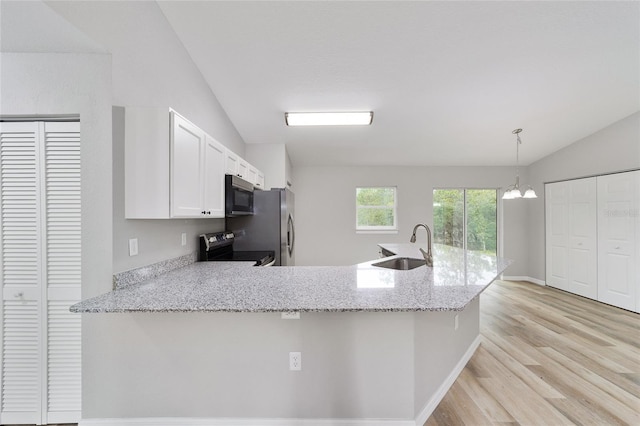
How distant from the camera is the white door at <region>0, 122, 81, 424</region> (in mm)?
1643

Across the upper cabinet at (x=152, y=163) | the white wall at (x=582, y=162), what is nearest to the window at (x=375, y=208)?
the white wall at (x=582, y=162)

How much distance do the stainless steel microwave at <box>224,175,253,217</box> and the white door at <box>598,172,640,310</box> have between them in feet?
17.2

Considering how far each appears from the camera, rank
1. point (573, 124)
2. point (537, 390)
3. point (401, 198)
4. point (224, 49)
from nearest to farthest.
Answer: point (537, 390), point (224, 49), point (573, 124), point (401, 198)

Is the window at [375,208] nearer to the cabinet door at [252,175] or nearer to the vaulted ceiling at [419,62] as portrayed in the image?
the vaulted ceiling at [419,62]

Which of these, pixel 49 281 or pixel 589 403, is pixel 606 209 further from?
pixel 49 281

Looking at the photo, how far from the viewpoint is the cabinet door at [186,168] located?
1.68m

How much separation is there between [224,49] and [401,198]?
4149mm

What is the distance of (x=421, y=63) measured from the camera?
8.34 ft

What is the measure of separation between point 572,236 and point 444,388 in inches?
175

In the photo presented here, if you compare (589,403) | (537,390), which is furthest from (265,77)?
(589,403)

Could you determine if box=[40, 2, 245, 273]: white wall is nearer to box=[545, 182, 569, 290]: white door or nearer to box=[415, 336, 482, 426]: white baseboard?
box=[415, 336, 482, 426]: white baseboard

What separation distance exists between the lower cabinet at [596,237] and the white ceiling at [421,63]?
1016 mm

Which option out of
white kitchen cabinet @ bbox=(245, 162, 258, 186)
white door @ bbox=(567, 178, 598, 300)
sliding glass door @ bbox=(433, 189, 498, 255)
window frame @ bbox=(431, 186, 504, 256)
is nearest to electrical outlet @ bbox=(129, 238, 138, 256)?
white kitchen cabinet @ bbox=(245, 162, 258, 186)

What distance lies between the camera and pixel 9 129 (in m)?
1.63
